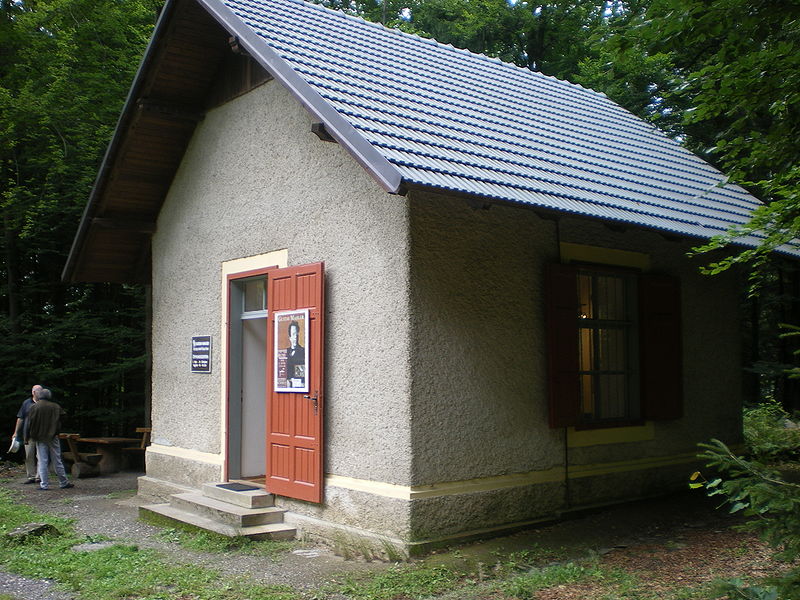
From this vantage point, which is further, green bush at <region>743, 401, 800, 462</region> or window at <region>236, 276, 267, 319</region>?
green bush at <region>743, 401, 800, 462</region>

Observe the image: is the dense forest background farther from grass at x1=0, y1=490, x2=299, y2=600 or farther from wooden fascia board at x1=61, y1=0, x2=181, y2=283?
grass at x1=0, y1=490, x2=299, y2=600

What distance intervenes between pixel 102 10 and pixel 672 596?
17127mm

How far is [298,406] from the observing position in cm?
771

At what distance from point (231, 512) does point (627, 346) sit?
4533 mm

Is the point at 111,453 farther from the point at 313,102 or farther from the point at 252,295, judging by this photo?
the point at 313,102

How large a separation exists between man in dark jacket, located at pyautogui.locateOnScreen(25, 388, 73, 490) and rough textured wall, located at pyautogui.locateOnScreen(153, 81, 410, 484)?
2.60 m

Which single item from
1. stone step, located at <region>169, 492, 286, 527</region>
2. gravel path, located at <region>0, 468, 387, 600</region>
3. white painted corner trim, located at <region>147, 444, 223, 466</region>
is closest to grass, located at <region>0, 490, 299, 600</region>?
gravel path, located at <region>0, 468, 387, 600</region>

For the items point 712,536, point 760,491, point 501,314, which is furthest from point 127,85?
point 760,491

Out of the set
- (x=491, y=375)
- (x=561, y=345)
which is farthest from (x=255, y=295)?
(x=561, y=345)

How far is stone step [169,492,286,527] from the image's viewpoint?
763cm

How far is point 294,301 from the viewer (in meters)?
7.84

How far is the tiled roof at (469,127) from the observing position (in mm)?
6578

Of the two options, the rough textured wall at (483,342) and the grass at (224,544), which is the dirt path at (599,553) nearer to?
the grass at (224,544)

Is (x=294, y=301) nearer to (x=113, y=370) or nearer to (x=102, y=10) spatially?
(x=113, y=370)
